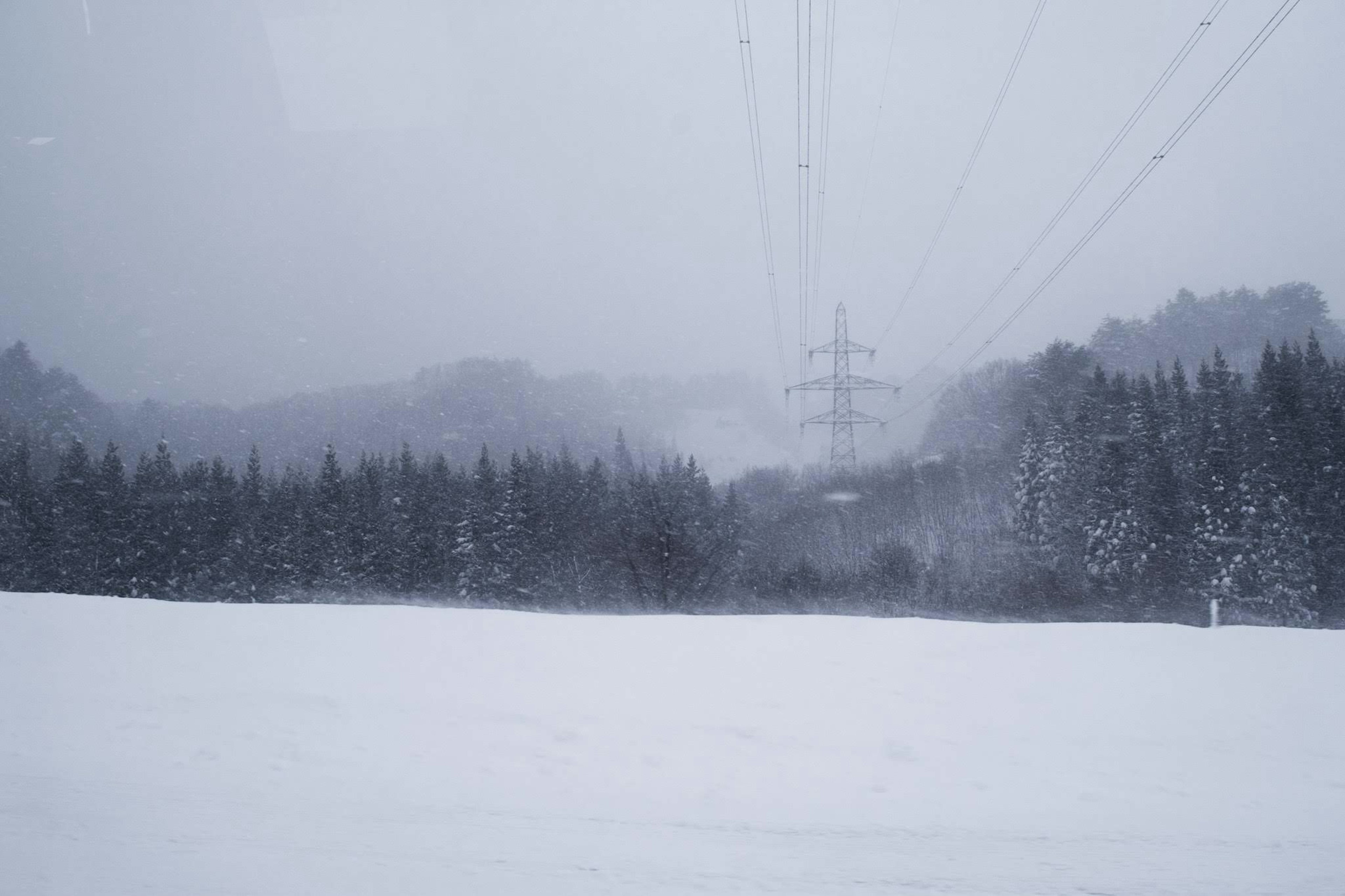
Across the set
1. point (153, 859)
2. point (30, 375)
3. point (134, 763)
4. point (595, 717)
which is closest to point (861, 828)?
point (595, 717)

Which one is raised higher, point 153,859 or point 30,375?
point 30,375

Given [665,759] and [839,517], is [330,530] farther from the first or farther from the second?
[665,759]

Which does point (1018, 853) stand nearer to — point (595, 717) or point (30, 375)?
point (595, 717)

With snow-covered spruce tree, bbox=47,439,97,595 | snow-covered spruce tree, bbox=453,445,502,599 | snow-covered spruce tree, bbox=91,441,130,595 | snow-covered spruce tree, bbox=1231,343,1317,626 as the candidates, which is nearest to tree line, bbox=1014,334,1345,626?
snow-covered spruce tree, bbox=1231,343,1317,626

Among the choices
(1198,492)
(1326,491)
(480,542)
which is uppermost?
(1198,492)

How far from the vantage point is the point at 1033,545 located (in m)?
36.0

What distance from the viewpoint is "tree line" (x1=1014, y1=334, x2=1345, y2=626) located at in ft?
88.0

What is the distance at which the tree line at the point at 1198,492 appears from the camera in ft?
88.0

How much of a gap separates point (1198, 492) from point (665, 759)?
106 feet

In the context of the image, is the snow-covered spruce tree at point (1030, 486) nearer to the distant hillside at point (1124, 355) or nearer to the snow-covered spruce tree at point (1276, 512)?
the distant hillside at point (1124, 355)

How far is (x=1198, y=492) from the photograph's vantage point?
2984cm

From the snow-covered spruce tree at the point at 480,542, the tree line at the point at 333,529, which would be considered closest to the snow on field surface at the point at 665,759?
the tree line at the point at 333,529

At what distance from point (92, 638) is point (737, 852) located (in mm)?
7116

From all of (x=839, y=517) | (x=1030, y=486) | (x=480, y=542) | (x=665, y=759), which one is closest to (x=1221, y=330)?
(x=1030, y=486)
